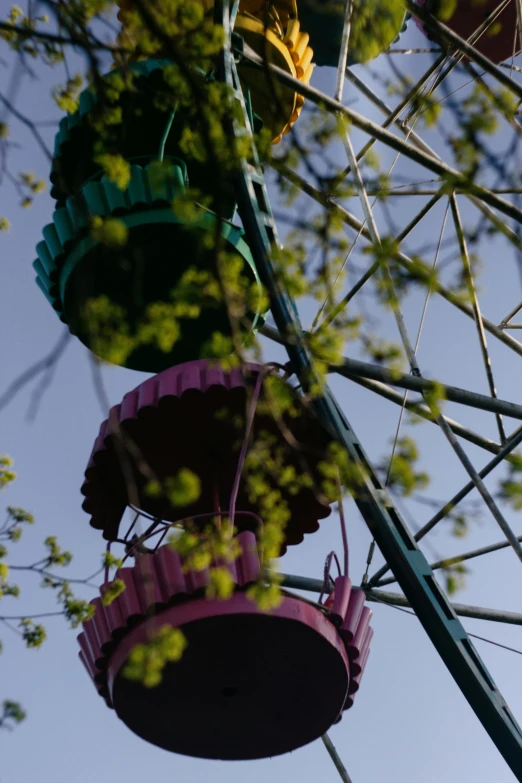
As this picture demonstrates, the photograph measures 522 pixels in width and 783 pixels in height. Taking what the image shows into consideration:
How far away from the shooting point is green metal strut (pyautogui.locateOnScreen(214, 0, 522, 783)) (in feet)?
15.0

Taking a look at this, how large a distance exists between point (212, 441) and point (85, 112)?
2.98m

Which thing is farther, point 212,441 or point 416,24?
point 416,24

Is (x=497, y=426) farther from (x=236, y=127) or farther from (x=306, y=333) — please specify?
(x=236, y=127)

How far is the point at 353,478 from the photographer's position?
5344mm

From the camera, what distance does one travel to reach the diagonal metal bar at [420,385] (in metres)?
5.96

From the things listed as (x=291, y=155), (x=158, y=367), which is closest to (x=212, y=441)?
(x=158, y=367)

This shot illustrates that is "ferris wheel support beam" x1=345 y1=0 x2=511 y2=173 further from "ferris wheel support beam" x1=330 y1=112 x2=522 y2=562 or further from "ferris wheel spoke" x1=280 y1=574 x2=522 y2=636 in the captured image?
"ferris wheel spoke" x1=280 y1=574 x2=522 y2=636

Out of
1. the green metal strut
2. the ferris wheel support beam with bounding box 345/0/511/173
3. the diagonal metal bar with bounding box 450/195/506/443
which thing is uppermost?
the ferris wheel support beam with bounding box 345/0/511/173

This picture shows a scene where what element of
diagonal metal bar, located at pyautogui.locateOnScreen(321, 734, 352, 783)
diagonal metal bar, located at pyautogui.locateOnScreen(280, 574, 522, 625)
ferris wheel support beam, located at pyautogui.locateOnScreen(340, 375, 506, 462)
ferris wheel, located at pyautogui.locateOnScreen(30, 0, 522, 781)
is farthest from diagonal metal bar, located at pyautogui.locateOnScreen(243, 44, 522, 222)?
diagonal metal bar, located at pyautogui.locateOnScreen(321, 734, 352, 783)

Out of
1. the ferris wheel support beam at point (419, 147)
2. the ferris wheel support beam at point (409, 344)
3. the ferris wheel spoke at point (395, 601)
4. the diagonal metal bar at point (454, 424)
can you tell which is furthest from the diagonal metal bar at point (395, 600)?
the ferris wheel support beam at point (419, 147)

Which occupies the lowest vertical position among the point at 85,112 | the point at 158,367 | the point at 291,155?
the point at 291,155

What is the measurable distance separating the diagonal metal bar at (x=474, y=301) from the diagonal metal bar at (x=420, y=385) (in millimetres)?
331

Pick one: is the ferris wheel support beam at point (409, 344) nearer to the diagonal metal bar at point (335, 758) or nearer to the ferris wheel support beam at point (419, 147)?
the ferris wheel support beam at point (419, 147)

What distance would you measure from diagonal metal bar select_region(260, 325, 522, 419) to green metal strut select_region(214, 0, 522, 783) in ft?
1.33
